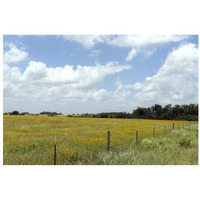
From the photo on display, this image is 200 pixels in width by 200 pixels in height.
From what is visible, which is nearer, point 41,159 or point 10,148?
point 41,159

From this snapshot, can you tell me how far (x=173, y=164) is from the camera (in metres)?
7.78

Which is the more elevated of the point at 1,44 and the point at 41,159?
the point at 1,44

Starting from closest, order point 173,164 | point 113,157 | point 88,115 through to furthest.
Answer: point 173,164
point 113,157
point 88,115

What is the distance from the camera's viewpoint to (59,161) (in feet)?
28.2

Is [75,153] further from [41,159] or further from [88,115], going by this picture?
[88,115]

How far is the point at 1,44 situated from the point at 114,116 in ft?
181

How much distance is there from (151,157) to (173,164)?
105cm

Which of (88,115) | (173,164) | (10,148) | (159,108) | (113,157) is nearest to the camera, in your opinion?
(173,164)

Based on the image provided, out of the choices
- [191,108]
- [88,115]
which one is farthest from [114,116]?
[191,108]

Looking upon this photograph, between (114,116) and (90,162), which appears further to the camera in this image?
(114,116)

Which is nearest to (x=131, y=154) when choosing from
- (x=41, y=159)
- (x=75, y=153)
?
(x=75, y=153)

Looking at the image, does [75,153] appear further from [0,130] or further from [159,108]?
[159,108]

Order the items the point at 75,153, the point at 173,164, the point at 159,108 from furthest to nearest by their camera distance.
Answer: the point at 159,108
the point at 75,153
the point at 173,164

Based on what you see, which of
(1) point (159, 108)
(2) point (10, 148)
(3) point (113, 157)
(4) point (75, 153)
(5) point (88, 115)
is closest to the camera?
(3) point (113, 157)
